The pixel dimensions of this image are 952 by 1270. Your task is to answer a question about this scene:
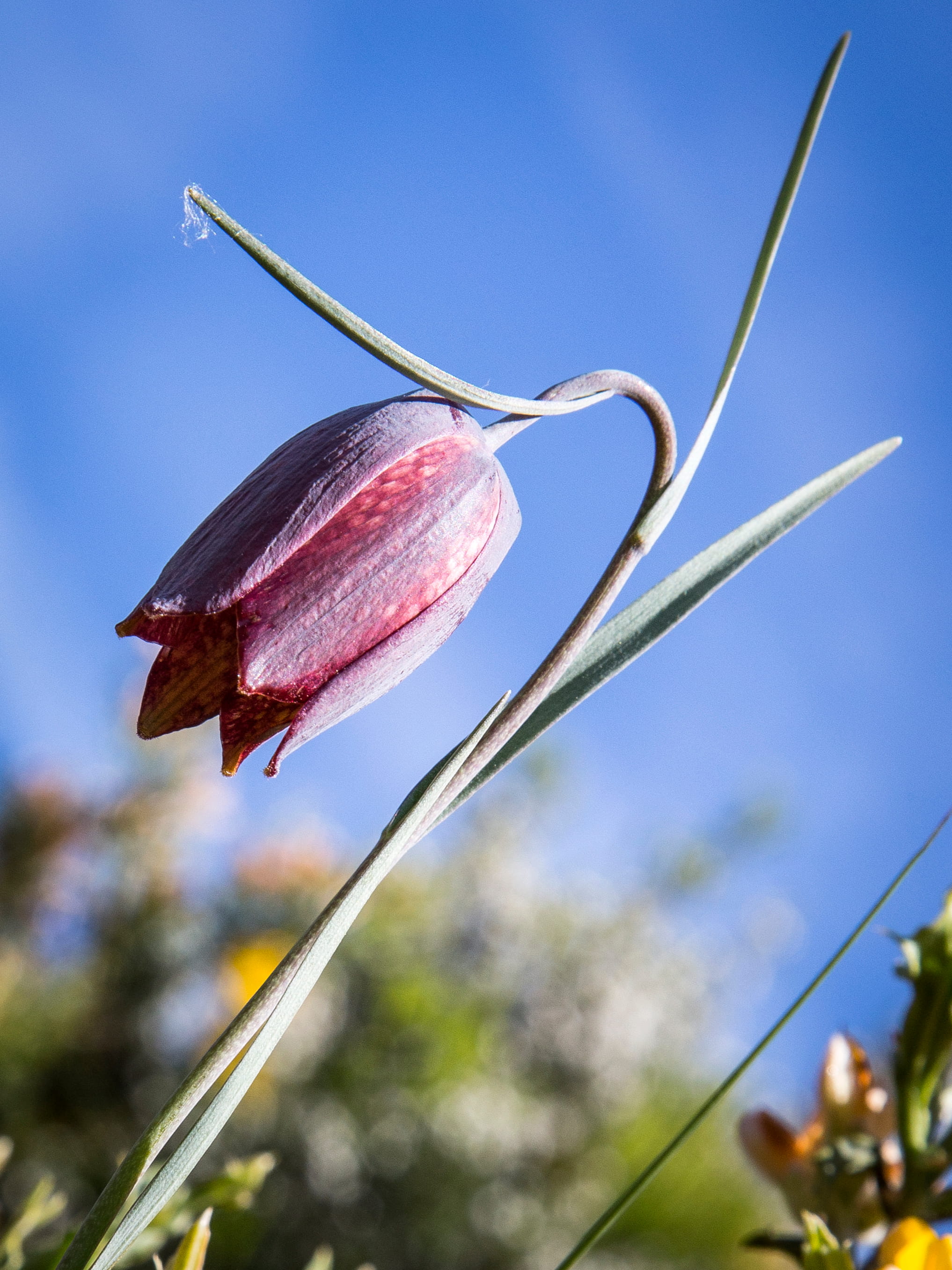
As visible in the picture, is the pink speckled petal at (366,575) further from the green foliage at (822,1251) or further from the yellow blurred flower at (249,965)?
the yellow blurred flower at (249,965)

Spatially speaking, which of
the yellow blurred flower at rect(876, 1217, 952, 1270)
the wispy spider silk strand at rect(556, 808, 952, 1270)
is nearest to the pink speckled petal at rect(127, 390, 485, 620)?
the wispy spider silk strand at rect(556, 808, 952, 1270)

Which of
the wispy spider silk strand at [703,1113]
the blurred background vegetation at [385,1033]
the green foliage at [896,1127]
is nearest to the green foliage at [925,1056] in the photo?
the green foliage at [896,1127]

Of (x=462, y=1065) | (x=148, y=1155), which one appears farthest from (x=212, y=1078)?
(x=462, y=1065)

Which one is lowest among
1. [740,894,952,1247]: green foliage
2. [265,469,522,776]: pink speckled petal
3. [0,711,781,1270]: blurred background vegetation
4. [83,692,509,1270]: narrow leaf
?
[0,711,781,1270]: blurred background vegetation

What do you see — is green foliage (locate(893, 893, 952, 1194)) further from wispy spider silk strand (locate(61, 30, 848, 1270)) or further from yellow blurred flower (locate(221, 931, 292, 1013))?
yellow blurred flower (locate(221, 931, 292, 1013))

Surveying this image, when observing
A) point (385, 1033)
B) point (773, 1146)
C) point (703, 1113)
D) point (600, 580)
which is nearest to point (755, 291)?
point (600, 580)

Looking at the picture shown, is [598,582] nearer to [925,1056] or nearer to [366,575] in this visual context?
[366,575]

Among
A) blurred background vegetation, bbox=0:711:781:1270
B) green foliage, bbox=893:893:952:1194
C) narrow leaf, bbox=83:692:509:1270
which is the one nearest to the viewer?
narrow leaf, bbox=83:692:509:1270
